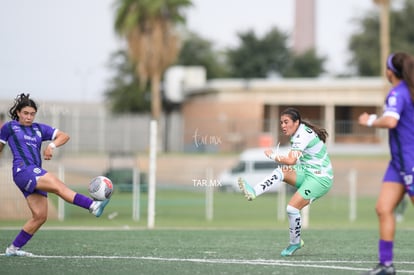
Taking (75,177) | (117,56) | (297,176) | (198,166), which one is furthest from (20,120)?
(117,56)

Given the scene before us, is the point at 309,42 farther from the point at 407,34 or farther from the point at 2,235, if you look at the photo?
the point at 2,235

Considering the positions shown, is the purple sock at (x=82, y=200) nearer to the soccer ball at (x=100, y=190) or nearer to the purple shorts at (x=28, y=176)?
the soccer ball at (x=100, y=190)

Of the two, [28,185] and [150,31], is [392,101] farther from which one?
[150,31]

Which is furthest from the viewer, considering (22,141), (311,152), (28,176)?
(311,152)

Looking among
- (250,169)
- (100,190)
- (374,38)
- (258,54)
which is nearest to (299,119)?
(100,190)

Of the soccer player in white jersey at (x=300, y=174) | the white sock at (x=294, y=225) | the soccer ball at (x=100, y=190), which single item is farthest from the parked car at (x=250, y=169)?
the soccer ball at (x=100, y=190)

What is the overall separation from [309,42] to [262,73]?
253 inches

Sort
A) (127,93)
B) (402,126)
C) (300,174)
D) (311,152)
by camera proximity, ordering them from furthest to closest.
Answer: (127,93), (300,174), (311,152), (402,126)

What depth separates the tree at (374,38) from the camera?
262ft

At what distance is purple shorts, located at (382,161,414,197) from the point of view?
29.6 ft

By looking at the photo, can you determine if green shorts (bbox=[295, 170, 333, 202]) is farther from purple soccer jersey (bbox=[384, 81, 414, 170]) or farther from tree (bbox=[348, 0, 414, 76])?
tree (bbox=[348, 0, 414, 76])

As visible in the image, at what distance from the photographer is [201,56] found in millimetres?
83312

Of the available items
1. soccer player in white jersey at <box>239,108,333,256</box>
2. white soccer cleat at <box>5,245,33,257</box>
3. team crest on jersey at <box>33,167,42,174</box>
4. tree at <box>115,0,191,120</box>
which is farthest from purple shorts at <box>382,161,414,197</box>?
tree at <box>115,0,191,120</box>

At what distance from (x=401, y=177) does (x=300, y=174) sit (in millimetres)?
3305
